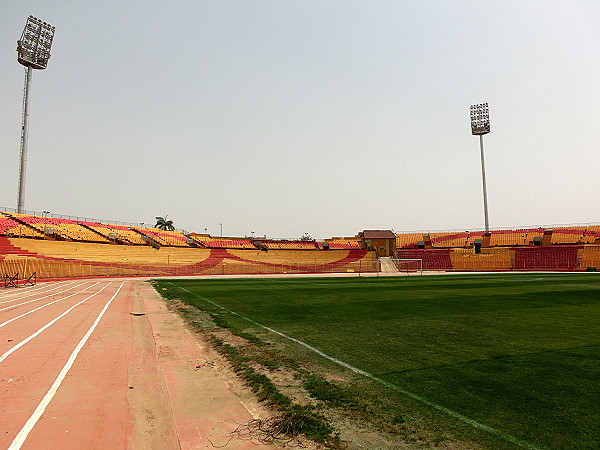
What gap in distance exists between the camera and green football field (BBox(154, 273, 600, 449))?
11.6ft

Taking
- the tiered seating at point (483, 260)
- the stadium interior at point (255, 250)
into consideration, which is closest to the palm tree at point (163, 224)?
the stadium interior at point (255, 250)

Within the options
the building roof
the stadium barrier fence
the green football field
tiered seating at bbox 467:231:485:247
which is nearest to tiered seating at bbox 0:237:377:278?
the stadium barrier fence

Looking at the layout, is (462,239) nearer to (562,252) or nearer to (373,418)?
(562,252)

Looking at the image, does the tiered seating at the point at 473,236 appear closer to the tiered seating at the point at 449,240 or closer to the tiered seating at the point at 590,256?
the tiered seating at the point at 449,240

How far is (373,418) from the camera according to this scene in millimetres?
3760

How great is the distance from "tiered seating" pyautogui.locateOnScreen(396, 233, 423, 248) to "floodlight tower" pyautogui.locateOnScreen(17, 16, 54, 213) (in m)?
64.8

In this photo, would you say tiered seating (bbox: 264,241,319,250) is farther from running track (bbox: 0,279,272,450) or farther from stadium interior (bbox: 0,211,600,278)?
running track (bbox: 0,279,272,450)

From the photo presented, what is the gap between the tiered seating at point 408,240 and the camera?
7278 cm

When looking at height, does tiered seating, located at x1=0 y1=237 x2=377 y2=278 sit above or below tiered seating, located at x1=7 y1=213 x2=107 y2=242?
below

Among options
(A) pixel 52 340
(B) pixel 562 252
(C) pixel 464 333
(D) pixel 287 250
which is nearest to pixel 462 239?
(B) pixel 562 252

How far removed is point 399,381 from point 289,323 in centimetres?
538

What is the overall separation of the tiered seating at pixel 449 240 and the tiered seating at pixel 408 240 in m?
2.64

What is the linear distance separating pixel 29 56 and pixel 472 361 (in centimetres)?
6607

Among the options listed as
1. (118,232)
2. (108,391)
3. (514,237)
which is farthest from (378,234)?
(108,391)
